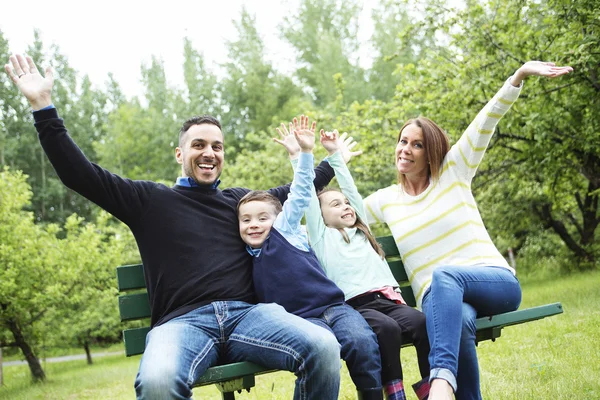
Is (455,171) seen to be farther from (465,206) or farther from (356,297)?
(356,297)

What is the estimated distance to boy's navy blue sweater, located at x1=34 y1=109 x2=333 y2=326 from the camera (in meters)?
2.88

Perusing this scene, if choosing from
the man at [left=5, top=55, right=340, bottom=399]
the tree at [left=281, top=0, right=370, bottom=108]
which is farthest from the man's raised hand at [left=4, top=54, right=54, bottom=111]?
the tree at [left=281, top=0, right=370, bottom=108]

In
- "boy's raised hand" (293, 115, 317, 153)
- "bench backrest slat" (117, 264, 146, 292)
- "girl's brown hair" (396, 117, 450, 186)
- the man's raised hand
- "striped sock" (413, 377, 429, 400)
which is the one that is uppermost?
the man's raised hand

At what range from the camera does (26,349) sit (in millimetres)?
10297

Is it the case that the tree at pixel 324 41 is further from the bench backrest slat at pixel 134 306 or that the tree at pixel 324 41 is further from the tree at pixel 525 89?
the bench backrest slat at pixel 134 306

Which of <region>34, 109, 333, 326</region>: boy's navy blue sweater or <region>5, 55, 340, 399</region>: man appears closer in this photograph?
<region>5, 55, 340, 399</region>: man

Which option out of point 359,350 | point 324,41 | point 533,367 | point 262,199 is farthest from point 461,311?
point 324,41

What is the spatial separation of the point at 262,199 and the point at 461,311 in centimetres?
118

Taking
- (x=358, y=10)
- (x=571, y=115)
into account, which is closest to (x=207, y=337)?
(x=571, y=115)

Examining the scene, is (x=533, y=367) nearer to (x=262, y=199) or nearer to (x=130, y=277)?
(x=262, y=199)

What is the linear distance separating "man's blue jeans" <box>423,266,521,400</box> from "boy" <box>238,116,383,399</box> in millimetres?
298

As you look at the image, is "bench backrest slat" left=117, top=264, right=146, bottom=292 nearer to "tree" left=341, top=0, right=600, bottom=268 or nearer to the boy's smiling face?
the boy's smiling face

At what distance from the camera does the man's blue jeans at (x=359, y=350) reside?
2727mm

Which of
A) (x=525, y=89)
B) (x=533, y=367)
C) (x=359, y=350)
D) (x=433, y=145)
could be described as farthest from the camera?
(x=525, y=89)
